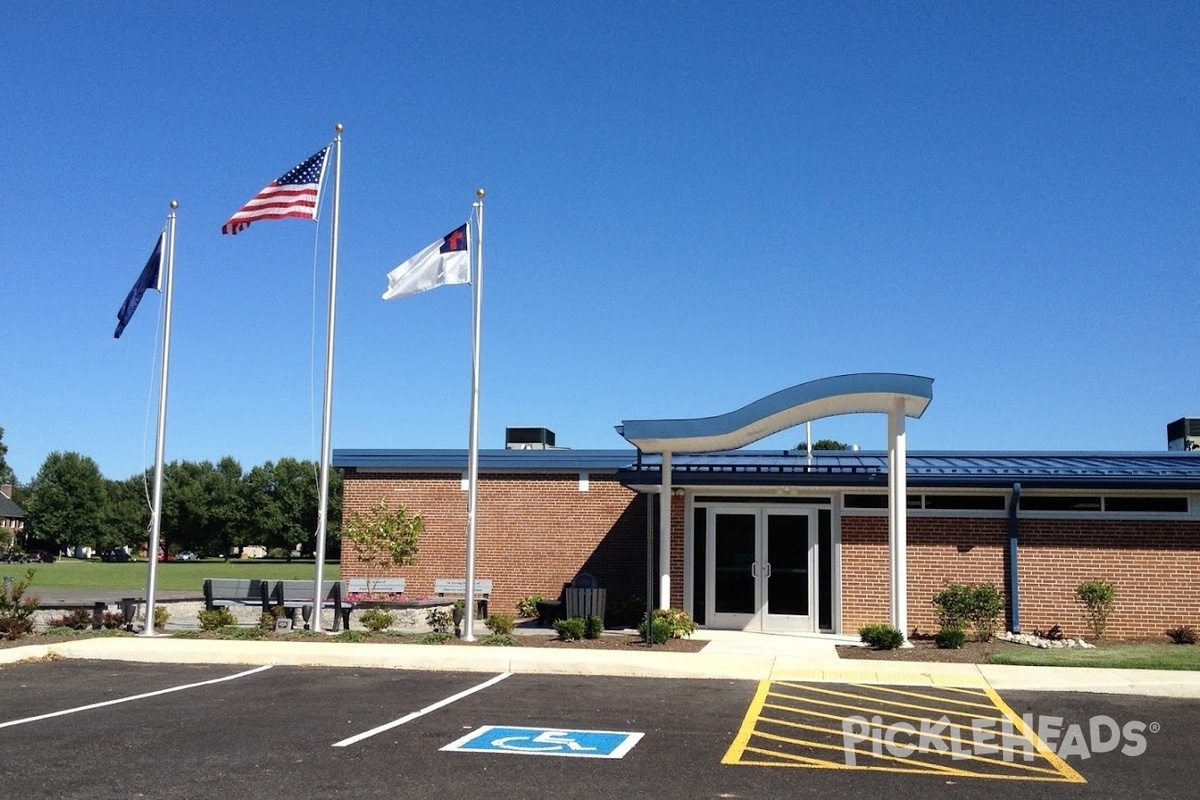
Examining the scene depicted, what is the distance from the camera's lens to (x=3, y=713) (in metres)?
11.4

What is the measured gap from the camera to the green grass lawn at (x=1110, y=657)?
48.7 feet

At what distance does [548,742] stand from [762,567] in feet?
38.4

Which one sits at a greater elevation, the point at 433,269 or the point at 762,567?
the point at 433,269

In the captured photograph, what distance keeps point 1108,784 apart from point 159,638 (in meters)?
14.5

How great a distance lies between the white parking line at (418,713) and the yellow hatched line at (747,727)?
3.19m

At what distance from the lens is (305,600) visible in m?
22.5

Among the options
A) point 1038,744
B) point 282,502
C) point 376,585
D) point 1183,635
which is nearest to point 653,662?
point 1038,744

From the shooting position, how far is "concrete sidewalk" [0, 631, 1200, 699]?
13656mm

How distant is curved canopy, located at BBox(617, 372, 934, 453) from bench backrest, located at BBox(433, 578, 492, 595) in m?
6.53

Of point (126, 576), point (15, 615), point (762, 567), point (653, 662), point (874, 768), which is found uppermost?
point (762, 567)

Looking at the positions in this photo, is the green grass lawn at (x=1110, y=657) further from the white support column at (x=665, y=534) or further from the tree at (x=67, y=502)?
the tree at (x=67, y=502)

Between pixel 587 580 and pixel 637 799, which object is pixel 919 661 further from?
pixel 637 799

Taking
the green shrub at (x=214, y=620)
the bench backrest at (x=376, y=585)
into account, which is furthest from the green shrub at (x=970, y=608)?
Result: the green shrub at (x=214, y=620)

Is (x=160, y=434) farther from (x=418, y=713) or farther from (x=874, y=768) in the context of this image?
(x=874, y=768)
